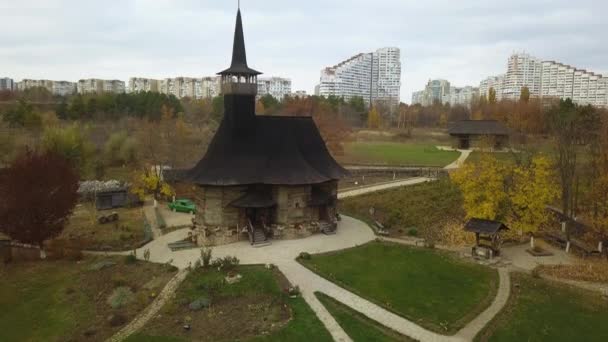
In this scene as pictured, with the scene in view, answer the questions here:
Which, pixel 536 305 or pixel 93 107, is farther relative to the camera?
pixel 93 107

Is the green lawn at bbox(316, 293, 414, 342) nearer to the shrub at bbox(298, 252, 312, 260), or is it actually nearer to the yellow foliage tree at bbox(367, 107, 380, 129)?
the shrub at bbox(298, 252, 312, 260)

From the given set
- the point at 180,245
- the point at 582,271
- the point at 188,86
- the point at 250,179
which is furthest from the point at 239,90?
the point at 188,86

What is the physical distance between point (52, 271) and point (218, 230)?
32.5ft

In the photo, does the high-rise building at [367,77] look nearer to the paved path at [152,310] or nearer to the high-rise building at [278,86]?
the high-rise building at [278,86]

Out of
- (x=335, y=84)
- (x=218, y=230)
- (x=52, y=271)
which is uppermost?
(x=335, y=84)

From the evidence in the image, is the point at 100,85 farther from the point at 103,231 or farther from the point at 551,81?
the point at 551,81

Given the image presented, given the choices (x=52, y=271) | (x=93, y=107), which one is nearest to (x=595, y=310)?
(x=52, y=271)

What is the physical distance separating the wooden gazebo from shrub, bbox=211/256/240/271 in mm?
13465

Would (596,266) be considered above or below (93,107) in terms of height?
below

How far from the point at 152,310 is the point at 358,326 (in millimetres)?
9468

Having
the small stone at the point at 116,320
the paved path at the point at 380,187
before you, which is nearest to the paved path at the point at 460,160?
the paved path at the point at 380,187

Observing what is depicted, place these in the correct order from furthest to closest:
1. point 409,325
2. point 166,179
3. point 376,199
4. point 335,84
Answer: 1. point 335,84
2. point 166,179
3. point 376,199
4. point 409,325

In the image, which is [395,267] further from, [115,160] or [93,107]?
[93,107]

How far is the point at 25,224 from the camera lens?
2608 cm
